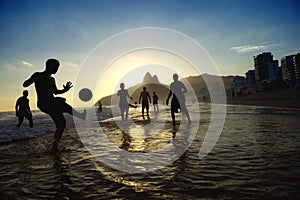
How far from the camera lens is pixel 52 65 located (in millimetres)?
5816

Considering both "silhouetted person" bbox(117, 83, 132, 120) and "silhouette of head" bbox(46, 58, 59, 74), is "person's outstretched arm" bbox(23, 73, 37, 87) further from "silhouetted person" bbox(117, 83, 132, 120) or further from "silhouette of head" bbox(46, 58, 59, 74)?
"silhouetted person" bbox(117, 83, 132, 120)

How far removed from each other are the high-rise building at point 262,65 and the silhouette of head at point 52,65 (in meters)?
101

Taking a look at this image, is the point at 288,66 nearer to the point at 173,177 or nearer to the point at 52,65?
the point at 52,65

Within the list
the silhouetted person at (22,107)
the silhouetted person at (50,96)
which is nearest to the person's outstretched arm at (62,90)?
the silhouetted person at (50,96)

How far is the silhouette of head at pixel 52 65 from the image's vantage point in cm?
575

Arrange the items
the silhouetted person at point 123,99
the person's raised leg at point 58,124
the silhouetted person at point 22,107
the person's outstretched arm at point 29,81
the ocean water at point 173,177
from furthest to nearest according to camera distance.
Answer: the silhouetted person at point 123,99
the silhouetted person at point 22,107
the person's raised leg at point 58,124
the person's outstretched arm at point 29,81
the ocean water at point 173,177

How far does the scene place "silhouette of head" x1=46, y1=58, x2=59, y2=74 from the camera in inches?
227

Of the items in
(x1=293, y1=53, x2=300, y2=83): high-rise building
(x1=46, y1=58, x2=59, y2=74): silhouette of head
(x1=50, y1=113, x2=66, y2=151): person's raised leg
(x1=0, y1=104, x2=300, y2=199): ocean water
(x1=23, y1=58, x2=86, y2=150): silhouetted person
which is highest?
(x1=293, y1=53, x2=300, y2=83): high-rise building

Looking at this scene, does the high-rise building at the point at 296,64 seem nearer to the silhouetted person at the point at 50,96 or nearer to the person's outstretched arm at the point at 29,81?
the silhouetted person at the point at 50,96

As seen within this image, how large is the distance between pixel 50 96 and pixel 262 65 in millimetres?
104469

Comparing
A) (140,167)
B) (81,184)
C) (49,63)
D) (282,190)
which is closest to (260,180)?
(282,190)

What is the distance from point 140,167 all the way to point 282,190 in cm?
208

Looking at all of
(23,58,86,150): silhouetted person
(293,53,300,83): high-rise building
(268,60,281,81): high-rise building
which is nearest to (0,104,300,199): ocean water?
(23,58,86,150): silhouetted person

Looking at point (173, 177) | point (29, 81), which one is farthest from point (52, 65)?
point (173, 177)
